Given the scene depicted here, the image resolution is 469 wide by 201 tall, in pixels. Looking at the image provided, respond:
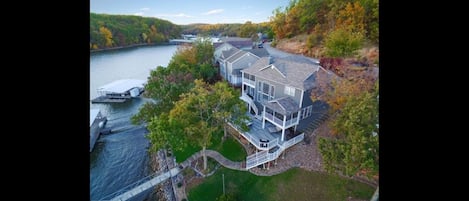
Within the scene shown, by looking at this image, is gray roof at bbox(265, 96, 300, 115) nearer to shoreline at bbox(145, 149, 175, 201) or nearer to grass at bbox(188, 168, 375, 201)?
grass at bbox(188, 168, 375, 201)

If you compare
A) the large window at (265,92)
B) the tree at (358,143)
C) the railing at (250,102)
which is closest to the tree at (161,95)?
the railing at (250,102)

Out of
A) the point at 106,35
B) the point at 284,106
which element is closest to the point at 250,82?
the point at 284,106

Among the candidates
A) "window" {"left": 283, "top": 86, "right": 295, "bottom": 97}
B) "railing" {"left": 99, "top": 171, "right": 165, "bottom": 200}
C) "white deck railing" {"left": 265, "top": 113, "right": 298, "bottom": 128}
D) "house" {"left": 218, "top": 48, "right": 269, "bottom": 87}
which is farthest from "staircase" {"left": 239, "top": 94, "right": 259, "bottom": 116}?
"railing" {"left": 99, "top": 171, "right": 165, "bottom": 200}

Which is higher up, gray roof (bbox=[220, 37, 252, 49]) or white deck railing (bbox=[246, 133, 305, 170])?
gray roof (bbox=[220, 37, 252, 49])

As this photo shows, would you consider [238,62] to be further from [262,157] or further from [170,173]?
[170,173]

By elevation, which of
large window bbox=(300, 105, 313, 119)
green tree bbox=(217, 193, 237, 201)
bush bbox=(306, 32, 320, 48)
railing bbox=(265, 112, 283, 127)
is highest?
bush bbox=(306, 32, 320, 48)
